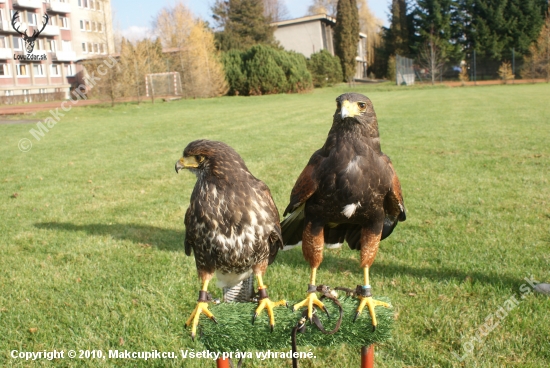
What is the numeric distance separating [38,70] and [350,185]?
4934cm

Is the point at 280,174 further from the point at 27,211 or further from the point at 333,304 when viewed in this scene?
the point at 333,304

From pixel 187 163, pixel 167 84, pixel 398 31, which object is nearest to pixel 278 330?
pixel 187 163

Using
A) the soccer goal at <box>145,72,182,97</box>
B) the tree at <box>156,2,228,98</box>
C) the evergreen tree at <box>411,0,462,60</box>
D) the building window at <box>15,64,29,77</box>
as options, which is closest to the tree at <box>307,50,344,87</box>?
the evergreen tree at <box>411,0,462,60</box>

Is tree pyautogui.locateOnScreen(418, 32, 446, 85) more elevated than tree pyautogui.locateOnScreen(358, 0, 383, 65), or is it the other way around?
tree pyautogui.locateOnScreen(358, 0, 383, 65)

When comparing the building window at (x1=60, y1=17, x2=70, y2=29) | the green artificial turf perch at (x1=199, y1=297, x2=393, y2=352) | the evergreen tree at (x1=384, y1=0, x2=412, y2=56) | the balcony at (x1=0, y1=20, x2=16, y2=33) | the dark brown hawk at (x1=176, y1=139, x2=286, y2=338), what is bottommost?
the green artificial turf perch at (x1=199, y1=297, x2=393, y2=352)

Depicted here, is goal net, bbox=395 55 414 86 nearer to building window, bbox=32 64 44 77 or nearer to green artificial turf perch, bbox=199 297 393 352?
building window, bbox=32 64 44 77

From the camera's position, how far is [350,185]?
224 centimetres

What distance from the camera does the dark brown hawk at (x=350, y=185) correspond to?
2248mm

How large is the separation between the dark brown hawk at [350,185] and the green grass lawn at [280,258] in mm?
1439

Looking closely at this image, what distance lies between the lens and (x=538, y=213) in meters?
6.39

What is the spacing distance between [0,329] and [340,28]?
2559 inches

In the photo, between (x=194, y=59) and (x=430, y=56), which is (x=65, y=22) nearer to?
(x=194, y=59)

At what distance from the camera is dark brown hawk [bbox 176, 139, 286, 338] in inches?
93.9

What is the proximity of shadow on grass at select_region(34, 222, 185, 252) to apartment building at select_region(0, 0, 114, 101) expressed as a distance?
2408cm
